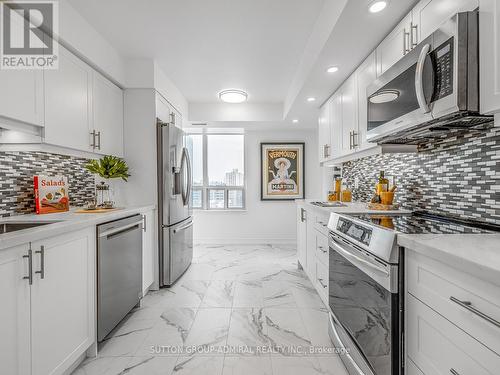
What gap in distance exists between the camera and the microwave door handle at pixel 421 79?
131 centimetres

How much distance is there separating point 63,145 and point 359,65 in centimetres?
261

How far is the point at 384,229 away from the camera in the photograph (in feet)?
4.21

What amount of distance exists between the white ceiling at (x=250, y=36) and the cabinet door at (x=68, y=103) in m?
0.47

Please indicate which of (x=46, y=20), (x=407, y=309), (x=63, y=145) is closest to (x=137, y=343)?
(x=63, y=145)

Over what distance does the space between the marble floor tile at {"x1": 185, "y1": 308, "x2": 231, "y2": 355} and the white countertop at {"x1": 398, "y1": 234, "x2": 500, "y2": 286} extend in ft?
5.05

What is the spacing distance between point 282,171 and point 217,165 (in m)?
1.33

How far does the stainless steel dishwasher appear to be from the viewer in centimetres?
188

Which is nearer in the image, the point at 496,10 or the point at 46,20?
the point at 496,10

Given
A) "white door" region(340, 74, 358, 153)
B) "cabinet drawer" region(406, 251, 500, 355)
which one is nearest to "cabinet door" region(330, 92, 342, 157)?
"white door" region(340, 74, 358, 153)

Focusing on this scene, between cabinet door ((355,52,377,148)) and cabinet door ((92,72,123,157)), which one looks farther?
cabinet door ((92,72,123,157))

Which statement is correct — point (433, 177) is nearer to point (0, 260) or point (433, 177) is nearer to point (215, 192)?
point (0, 260)

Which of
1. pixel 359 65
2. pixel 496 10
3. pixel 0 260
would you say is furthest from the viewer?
pixel 359 65

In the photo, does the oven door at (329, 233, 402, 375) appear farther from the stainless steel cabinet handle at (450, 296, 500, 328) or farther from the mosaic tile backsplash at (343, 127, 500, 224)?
the mosaic tile backsplash at (343, 127, 500, 224)

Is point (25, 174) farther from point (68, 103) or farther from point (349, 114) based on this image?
point (349, 114)
